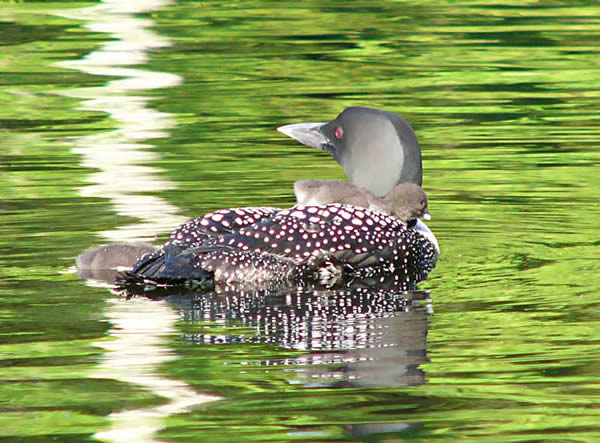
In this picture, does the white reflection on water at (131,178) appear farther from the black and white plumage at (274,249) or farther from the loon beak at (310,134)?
the loon beak at (310,134)

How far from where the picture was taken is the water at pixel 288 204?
13.1 feet

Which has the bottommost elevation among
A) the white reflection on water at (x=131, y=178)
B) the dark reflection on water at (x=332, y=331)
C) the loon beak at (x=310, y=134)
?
the dark reflection on water at (x=332, y=331)

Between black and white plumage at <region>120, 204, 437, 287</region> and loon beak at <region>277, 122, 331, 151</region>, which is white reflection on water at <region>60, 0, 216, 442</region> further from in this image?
loon beak at <region>277, 122, 331, 151</region>

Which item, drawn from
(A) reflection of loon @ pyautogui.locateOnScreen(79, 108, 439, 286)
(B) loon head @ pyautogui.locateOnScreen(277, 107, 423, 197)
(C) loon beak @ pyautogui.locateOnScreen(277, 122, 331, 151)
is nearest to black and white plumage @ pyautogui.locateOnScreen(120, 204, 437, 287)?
(A) reflection of loon @ pyautogui.locateOnScreen(79, 108, 439, 286)

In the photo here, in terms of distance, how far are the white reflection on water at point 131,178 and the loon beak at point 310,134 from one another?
69cm

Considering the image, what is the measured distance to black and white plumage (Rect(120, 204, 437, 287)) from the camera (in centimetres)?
542

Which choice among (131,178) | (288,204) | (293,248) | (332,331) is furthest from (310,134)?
(332,331)

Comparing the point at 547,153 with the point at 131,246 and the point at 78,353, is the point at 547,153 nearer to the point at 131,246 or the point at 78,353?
the point at 131,246

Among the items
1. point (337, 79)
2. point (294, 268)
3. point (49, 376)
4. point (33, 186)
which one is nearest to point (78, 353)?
point (49, 376)

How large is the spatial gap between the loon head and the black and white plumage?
725mm

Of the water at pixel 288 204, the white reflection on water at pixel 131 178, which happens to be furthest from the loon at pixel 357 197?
the white reflection on water at pixel 131 178

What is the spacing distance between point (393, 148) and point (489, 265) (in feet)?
2.87

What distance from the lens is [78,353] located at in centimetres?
457

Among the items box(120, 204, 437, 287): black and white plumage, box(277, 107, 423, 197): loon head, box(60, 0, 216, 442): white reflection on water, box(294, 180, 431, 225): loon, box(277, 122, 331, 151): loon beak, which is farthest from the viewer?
box(277, 122, 331, 151): loon beak
